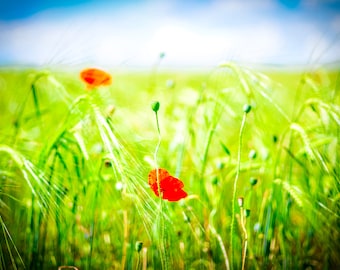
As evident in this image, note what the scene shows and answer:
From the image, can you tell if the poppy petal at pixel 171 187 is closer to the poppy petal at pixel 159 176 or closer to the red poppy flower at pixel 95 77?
the poppy petal at pixel 159 176

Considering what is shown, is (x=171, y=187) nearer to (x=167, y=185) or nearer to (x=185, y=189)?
(x=167, y=185)

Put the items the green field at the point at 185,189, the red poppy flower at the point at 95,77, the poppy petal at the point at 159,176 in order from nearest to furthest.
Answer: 1. the poppy petal at the point at 159,176
2. the green field at the point at 185,189
3. the red poppy flower at the point at 95,77

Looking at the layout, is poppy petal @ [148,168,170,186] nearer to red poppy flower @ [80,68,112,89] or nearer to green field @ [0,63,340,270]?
green field @ [0,63,340,270]

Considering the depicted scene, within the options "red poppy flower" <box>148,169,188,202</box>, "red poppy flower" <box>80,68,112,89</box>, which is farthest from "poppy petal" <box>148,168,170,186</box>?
"red poppy flower" <box>80,68,112,89</box>

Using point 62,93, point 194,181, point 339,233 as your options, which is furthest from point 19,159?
point 339,233

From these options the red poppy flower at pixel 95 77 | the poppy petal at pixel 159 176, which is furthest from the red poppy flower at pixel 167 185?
the red poppy flower at pixel 95 77

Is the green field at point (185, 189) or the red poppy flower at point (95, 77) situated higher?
the red poppy flower at point (95, 77)

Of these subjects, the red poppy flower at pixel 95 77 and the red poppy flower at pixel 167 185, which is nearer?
the red poppy flower at pixel 167 185

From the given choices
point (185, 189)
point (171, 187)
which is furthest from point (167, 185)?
point (185, 189)

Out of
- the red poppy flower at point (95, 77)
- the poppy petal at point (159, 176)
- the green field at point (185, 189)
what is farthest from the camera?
the red poppy flower at point (95, 77)
